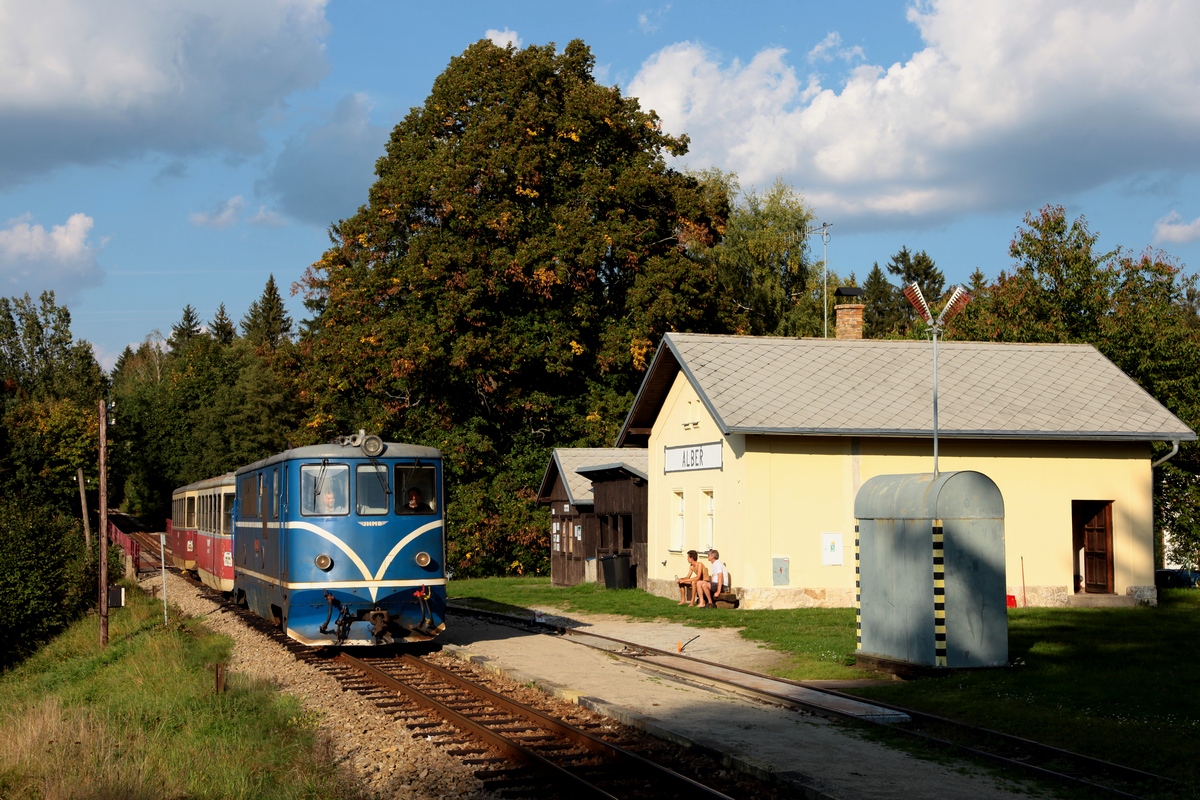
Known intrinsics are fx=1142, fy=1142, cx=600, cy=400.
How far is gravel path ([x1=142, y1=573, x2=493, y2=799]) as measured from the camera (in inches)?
353

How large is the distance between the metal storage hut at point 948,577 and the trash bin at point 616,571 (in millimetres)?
15099

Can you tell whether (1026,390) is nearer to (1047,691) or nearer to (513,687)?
(1047,691)

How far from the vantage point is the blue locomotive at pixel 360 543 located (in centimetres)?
1575

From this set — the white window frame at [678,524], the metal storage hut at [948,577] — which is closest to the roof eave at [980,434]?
the white window frame at [678,524]

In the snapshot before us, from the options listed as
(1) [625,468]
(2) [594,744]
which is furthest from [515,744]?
(1) [625,468]

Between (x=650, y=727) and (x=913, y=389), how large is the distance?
15.4 metres

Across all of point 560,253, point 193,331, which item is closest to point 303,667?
point 560,253

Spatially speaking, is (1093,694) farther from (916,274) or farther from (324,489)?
(916,274)

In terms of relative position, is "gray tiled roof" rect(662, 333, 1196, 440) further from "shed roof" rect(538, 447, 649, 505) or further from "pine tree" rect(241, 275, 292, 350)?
"pine tree" rect(241, 275, 292, 350)

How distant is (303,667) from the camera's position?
16.0 meters

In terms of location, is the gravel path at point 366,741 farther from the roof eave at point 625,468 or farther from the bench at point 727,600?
the roof eave at point 625,468

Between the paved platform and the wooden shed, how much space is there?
34.6 ft

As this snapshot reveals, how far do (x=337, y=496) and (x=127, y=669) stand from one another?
5000 millimetres

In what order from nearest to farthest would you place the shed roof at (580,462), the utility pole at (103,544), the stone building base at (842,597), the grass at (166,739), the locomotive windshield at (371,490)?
the grass at (166,739) → the locomotive windshield at (371,490) → the stone building base at (842,597) → the utility pole at (103,544) → the shed roof at (580,462)
